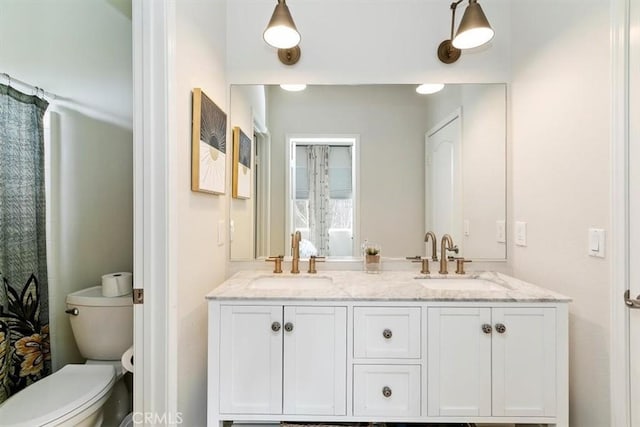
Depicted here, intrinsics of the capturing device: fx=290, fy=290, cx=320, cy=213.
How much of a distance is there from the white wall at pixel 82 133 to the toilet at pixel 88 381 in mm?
223

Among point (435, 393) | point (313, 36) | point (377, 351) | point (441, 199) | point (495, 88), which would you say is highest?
point (313, 36)

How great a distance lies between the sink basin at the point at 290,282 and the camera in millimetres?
1640

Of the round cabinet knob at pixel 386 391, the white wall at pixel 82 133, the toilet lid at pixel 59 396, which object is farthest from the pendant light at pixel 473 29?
the toilet lid at pixel 59 396

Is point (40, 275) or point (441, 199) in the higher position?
point (441, 199)

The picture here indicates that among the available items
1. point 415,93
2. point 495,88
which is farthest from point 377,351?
point 495,88

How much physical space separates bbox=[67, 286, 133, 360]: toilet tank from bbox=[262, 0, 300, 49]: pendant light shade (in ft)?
5.10

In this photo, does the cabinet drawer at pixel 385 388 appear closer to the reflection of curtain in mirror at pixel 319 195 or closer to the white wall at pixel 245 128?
the reflection of curtain in mirror at pixel 319 195

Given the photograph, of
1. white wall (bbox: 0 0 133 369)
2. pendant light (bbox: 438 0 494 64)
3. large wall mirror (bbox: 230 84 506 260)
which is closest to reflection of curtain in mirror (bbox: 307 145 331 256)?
large wall mirror (bbox: 230 84 506 260)

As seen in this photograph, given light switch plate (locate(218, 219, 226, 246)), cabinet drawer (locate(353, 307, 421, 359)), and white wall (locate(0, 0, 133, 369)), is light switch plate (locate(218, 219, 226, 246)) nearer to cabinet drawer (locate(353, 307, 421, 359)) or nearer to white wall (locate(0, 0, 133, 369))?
white wall (locate(0, 0, 133, 369))

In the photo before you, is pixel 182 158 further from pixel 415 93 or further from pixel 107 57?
pixel 415 93

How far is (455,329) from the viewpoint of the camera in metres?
1.27

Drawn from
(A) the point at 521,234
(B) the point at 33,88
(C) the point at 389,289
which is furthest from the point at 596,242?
(B) the point at 33,88

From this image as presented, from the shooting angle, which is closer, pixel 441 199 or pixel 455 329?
pixel 455 329

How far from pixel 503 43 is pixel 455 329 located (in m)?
1.72
